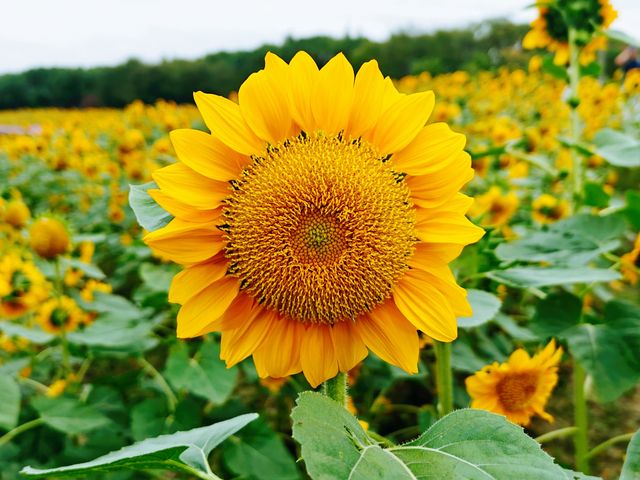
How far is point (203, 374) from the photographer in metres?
1.72

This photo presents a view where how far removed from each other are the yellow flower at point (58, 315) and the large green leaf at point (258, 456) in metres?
0.67

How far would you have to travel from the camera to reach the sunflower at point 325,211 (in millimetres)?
754

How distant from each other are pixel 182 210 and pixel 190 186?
0.03 metres

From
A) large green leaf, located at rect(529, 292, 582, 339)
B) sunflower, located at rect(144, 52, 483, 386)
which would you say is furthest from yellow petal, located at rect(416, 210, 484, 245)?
large green leaf, located at rect(529, 292, 582, 339)

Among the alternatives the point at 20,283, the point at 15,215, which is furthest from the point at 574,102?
the point at 15,215

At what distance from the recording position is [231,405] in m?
1.89

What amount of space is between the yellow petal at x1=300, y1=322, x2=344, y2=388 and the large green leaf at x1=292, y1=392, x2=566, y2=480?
12 centimetres

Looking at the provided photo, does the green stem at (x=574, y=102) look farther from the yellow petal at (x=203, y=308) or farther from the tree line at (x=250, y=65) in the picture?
the tree line at (x=250, y=65)

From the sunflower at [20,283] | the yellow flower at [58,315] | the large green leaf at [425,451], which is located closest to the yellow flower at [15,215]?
the sunflower at [20,283]

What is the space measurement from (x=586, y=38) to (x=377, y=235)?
147 cm

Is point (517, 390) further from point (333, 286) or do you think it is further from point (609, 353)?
point (333, 286)

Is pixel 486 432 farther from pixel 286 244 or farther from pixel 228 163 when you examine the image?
pixel 228 163

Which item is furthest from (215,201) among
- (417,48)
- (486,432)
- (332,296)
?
(417,48)

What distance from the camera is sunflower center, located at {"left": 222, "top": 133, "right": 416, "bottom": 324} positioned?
29.8 inches
